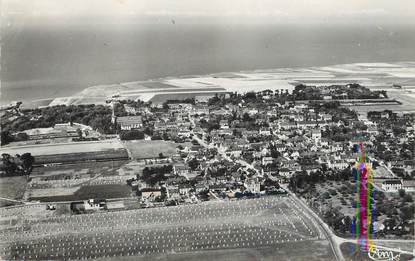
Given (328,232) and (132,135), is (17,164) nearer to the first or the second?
(132,135)

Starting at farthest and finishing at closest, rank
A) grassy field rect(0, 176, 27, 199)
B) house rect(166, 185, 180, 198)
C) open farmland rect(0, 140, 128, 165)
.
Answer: open farmland rect(0, 140, 128, 165)
house rect(166, 185, 180, 198)
grassy field rect(0, 176, 27, 199)

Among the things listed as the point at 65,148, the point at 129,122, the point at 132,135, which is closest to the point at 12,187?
the point at 65,148

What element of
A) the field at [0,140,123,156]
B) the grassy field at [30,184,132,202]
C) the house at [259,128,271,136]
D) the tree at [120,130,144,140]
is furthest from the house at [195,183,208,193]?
the house at [259,128,271,136]

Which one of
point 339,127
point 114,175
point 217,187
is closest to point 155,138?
point 114,175

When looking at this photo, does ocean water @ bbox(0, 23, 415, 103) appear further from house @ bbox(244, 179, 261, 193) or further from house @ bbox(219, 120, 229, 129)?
house @ bbox(244, 179, 261, 193)

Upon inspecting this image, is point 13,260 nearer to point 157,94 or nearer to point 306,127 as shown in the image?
point 306,127

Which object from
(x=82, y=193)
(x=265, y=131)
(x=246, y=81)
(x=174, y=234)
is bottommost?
(x=174, y=234)

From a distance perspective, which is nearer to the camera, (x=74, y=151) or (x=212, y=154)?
(x=74, y=151)
